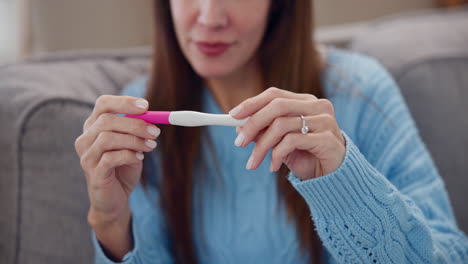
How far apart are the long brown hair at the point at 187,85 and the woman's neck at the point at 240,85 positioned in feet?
0.08

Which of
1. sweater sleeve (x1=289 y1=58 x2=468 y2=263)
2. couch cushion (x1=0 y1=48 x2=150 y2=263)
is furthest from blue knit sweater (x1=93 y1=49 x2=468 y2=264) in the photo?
couch cushion (x1=0 y1=48 x2=150 y2=263)

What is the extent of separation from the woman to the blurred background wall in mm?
411

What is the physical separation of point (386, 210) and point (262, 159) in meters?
0.17

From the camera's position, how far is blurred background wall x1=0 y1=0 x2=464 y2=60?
128cm

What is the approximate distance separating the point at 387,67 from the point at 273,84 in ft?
1.05

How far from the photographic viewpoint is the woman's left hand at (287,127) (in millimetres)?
517

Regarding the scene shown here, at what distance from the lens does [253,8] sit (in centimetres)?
75

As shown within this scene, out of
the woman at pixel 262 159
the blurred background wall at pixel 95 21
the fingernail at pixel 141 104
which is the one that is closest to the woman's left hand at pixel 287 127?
the woman at pixel 262 159

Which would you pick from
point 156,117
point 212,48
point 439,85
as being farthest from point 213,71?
point 439,85

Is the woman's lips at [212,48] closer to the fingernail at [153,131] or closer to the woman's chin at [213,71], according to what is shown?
the woman's chin at [213,71]

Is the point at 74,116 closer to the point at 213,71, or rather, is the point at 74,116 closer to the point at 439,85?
the point at 213,71

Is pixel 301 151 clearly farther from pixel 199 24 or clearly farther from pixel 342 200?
pixel 199 24

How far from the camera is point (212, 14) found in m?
0.71

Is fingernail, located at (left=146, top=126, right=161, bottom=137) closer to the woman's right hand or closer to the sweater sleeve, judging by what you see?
the woman's right hand
